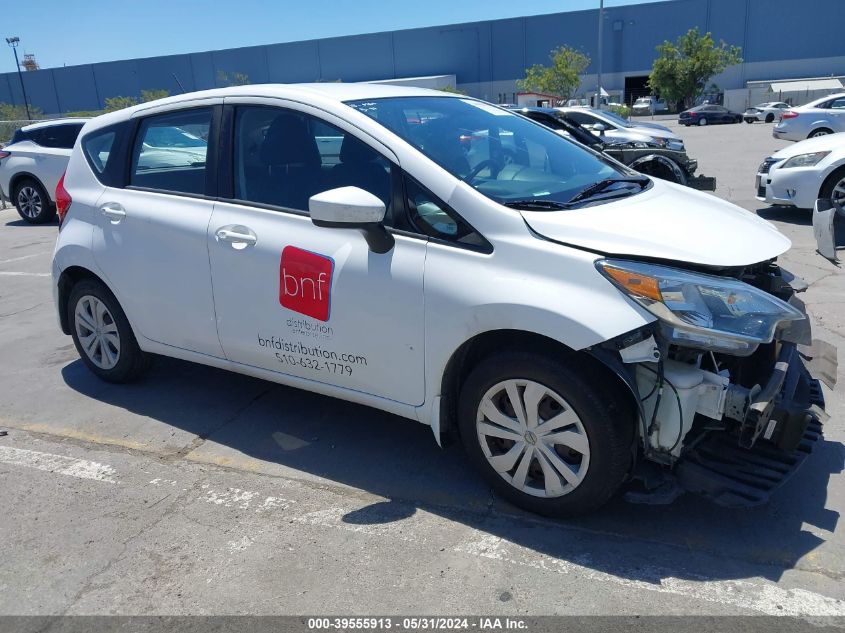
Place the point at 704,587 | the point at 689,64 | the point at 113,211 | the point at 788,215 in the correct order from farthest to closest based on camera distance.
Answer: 1. the point at 689,64
2. the point at 788,215
3. the point at 113,211
4. the point at 704,587

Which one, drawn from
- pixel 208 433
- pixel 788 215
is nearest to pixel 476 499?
pixel 208 433

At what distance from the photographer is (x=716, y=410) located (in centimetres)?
277

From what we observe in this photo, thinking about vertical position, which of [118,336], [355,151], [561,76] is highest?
[561,76]

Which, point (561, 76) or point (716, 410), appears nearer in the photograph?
point (716, 410)

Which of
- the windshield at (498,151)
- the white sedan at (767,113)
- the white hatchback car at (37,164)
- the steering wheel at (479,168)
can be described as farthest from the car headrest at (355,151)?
the white sedan at (767,113)

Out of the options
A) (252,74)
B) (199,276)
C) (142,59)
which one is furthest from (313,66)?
(199,276)

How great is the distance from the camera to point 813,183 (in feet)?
29.4

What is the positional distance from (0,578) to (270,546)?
1103 mm

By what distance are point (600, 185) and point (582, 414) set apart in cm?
133

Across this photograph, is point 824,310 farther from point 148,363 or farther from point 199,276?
point 148,363

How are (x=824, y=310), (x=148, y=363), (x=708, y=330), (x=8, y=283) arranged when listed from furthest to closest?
Result: (x=8, y=283) < (x=824, y=310) < (x=148, y=363) < (x=708, y=330)

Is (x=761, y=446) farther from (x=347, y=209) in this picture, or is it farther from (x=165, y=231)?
(x=165, y=231)

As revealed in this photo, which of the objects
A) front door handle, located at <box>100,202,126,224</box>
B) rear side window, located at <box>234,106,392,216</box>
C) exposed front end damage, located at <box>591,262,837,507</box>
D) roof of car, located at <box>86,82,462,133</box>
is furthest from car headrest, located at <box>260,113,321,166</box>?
exposed front end damage, located at <box>591,262,837,507</box>

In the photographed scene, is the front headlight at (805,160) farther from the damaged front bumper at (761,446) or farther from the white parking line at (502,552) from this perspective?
the white parking line at (502,552)
